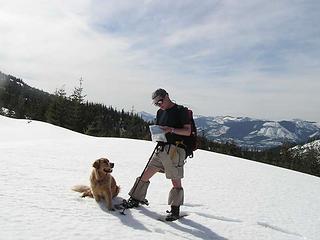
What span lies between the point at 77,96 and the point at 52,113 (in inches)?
193

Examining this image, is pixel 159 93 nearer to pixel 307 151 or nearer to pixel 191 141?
pixel 191 141

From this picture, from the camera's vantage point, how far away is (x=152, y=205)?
730 centimetres

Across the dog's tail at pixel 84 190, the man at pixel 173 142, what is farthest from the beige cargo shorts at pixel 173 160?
the dog's tail at pixel 84 190

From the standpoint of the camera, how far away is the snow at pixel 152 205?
17.7 ft

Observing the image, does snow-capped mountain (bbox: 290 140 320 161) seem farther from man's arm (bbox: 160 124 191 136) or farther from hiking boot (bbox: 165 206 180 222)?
man's arm (bbox: 160 124 191 136)

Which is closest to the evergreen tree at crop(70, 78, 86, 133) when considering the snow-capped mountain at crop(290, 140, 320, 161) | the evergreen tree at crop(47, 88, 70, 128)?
the evergreen tree at crop(47, 88, 70, 128)

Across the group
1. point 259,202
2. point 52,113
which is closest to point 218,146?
point 52,113

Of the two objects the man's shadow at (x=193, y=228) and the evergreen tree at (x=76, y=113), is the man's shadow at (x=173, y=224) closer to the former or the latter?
the man's shadow at (x=193, y=228)

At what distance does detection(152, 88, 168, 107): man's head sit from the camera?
6375 millimetres

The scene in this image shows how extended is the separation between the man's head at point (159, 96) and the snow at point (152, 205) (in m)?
2.01

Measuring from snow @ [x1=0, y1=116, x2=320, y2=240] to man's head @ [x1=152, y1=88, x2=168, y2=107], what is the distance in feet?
6.58

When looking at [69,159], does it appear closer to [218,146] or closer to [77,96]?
[77,96]

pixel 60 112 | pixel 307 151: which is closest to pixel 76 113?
pixel 60 112

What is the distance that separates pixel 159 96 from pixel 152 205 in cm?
230
